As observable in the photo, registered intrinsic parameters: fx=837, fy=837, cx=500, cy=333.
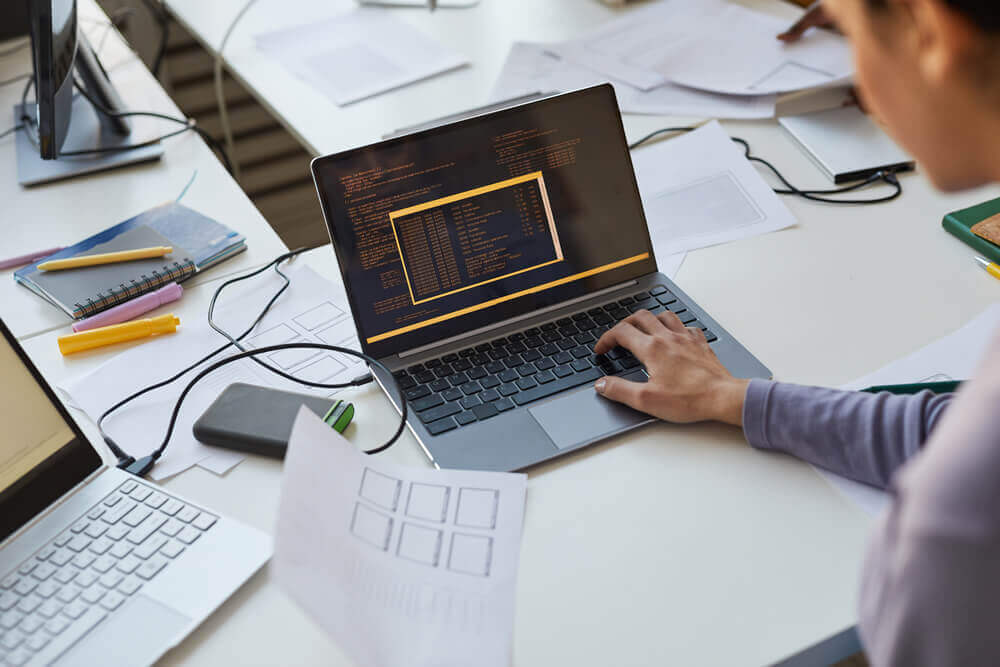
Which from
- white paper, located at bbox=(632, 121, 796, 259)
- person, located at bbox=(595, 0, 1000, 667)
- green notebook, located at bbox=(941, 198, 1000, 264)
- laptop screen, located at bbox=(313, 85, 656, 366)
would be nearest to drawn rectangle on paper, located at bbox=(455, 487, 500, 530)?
laptop screen, located at bbox=(313, 85, 656, 366)

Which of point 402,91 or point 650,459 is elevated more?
point 402,91

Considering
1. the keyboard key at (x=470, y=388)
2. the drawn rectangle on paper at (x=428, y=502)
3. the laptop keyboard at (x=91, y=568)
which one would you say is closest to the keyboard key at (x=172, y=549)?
the laptop keyboard at (x=91, y=568)

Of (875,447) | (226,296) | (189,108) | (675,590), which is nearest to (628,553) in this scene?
(675,590)

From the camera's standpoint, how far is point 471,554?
72 centimetres

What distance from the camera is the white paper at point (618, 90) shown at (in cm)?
135

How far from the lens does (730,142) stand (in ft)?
4.12

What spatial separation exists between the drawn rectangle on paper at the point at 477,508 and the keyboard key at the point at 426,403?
0.39 ft

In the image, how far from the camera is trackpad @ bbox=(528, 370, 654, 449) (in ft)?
2.71

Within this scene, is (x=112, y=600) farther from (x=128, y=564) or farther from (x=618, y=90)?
(x=618, y=90)

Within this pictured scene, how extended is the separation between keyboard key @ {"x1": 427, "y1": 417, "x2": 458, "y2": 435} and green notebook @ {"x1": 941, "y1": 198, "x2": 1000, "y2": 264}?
0.68 metres

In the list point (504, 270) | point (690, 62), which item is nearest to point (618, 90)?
point (690, 62)

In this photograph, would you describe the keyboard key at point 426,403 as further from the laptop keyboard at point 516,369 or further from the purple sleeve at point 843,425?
the purple sleeve at point 843,425

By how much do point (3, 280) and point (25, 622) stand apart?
0.59 m

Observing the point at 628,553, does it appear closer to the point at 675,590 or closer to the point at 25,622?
the point at 675,590
